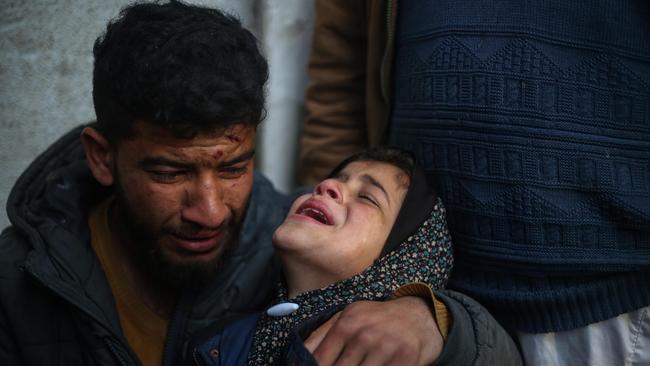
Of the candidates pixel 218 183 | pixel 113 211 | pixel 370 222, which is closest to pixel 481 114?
pixel 370 222

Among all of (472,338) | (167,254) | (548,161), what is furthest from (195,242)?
(548,161)

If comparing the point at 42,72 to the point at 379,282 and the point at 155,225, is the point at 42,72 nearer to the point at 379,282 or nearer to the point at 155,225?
the point at 155,225

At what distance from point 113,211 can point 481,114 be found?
3.90ft

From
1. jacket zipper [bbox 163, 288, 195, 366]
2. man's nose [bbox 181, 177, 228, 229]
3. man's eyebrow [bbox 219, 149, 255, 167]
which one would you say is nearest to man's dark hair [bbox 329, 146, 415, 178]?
man's eyebrow [bbox 219, 149, 255, 167]

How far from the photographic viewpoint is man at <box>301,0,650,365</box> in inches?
70.7

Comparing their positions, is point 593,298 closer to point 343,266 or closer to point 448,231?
point 448,231

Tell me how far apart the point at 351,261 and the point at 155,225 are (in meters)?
0.55

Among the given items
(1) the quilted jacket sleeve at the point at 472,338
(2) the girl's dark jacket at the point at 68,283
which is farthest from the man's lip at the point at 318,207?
(1) the quilted jacket sleeve at the point at 472,338

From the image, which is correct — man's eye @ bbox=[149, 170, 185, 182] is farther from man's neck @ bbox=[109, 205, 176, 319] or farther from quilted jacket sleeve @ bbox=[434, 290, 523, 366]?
quilted jacket sleeve @ bbox=[434, 290, 523, 366]

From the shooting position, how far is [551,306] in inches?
74.5

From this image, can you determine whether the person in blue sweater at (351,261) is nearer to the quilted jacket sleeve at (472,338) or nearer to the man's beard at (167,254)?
the quilted jacket sleeve at (472,338)

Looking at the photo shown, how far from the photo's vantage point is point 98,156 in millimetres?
2055

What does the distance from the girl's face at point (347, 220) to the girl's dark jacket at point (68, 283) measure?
294 mm

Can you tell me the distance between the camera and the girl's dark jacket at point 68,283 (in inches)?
74.7
